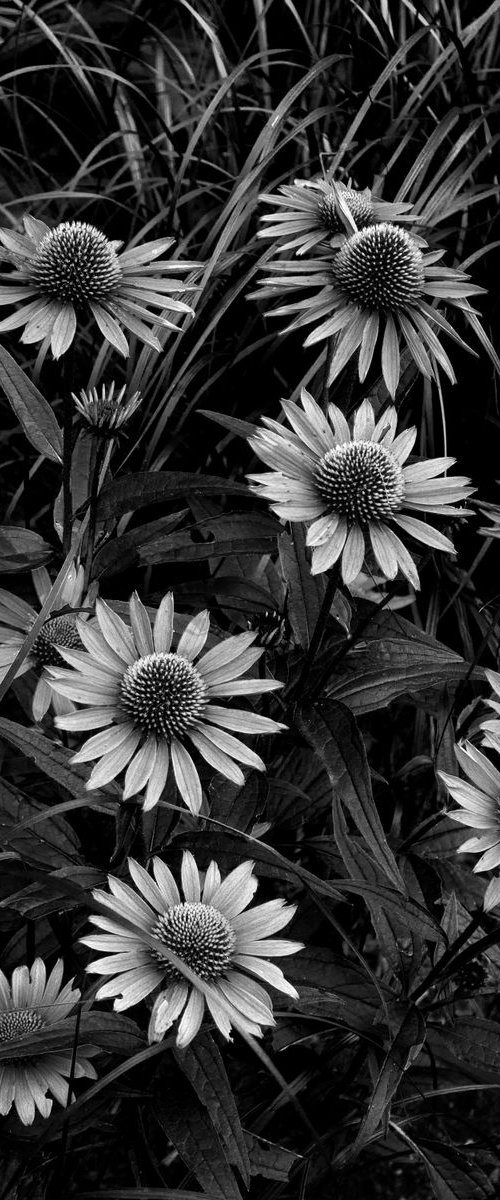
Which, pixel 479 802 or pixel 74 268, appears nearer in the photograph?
pixel 479 802

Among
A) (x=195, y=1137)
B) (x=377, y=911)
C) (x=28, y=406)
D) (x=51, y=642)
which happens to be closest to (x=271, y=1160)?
(x=195, y=1137)

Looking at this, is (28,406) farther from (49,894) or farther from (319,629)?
(49,894)

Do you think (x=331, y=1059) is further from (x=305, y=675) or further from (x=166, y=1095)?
(x=305, y=675)

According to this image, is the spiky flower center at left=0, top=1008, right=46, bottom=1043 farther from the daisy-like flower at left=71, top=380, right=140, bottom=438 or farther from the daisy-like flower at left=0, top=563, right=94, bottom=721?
the daisy-like flower at left=71, top=380, right=140, bottom=438

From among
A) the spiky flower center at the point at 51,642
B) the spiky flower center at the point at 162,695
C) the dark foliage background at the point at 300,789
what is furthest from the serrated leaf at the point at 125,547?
the spiky flower center at the point at 162,695

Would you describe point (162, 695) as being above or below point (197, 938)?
above

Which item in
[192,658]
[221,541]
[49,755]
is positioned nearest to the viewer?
[192,658]

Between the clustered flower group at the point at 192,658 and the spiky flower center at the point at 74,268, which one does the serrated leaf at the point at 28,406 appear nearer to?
the clustered flower group at the point at 192,658

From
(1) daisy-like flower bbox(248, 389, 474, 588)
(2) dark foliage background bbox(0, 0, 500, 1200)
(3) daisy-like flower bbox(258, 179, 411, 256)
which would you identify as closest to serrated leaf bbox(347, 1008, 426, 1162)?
(2) dark foliage background bbox(0, 0, 500, 1200)
